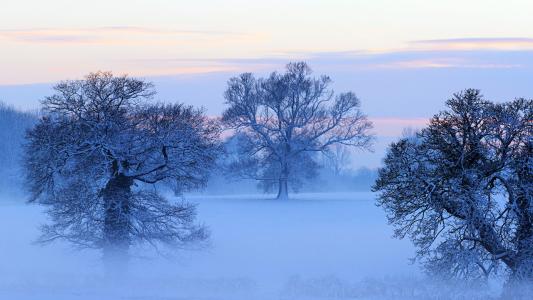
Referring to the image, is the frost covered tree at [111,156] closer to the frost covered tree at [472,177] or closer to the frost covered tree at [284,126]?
the frost covered tree at [472,177]

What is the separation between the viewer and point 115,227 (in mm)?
29891

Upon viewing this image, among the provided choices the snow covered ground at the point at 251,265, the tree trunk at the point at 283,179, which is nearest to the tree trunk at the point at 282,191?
the tree trunk at the point at 283,179

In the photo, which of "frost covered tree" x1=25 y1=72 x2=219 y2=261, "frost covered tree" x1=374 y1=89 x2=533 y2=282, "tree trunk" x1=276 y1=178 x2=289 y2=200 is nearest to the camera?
"frost covered tree" x1=374 y1=89 x2=533 y2=282

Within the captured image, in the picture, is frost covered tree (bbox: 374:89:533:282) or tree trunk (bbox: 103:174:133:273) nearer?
frost covered tree (bbox: 374:89:533:282)

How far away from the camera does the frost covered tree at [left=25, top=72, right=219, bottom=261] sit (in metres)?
29.5

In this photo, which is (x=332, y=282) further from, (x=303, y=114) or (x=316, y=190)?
(x=316, y=190)

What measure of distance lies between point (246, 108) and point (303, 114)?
484 cm

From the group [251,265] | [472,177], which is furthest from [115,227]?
[472,177]

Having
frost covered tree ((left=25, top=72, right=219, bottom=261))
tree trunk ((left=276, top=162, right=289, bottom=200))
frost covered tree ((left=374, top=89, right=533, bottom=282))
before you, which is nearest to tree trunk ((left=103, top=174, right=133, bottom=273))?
frost covered tree ((left=25, top=72, right=219, bottom=261))

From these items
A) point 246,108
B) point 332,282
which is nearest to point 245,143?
point 246,108

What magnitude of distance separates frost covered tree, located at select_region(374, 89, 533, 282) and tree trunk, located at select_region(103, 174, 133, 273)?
34.3 ft

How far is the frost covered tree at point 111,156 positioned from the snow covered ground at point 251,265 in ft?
5.75

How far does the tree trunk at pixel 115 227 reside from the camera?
29766mm

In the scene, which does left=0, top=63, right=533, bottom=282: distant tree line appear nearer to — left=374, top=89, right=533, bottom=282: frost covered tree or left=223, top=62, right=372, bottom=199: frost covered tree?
left=374, top=89, right=533, bottom=282: frost covered tree
